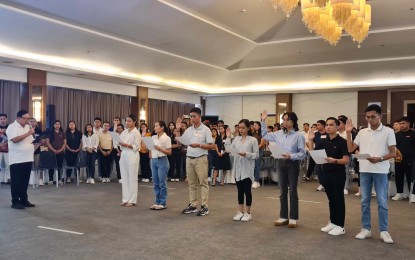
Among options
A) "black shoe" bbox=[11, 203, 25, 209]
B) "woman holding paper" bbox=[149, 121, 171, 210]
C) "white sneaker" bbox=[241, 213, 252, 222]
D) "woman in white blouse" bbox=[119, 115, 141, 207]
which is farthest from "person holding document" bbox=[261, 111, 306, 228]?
"black shoe" bbox=[11, 203, 25, 209]

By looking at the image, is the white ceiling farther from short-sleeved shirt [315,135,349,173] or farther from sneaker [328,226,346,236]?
sneaker [328,226,346,236]

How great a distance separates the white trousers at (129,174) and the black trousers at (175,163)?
3766 mm

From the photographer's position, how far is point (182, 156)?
10867mm

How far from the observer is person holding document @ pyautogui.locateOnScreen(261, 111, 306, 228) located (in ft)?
17.5

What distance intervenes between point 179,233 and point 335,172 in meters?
2.08

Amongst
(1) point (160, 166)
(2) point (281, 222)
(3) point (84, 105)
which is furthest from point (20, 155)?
(3) point (84, 105)

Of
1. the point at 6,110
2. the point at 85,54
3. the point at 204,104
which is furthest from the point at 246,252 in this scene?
the point at 204,104

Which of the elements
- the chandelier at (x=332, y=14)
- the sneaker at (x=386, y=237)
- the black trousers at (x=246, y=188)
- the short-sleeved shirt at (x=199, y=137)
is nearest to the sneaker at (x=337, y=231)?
the sneaker at (x=386, y=237)

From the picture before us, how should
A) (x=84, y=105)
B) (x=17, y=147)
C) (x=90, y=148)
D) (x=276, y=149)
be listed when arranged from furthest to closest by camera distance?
1. (x=84, y=105)
2. (x=90, y=148)
3. (x=17, y=147)
4. (x=276, y=149)

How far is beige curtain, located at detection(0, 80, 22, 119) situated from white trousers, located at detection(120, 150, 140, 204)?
641 centimetres

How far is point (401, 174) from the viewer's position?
7.99m

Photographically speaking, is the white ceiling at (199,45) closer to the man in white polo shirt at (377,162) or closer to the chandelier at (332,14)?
the chandelier at (332,14)

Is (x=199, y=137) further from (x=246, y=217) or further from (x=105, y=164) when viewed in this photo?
(x=105, y=164)

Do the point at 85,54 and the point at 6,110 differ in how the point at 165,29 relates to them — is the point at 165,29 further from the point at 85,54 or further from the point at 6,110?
the point at 6,110
